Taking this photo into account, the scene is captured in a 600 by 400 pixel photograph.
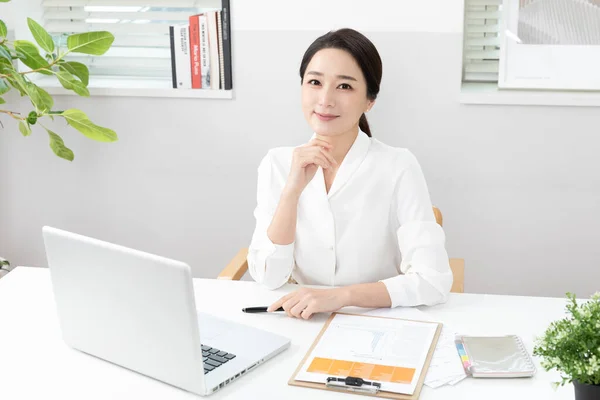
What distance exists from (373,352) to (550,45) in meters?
1.82

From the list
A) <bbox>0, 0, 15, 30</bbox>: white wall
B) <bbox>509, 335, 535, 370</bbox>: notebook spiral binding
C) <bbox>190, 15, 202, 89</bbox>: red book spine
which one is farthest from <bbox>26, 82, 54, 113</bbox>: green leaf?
<bbox>509, 335, 535, 370</bbox>: notebook spiral binding

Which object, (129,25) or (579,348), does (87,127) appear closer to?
(129,25)

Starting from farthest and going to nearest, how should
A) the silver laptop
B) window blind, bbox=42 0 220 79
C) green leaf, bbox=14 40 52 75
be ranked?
window blind, bbox=42 0 220 79 → green leaf, bbox=14 40 52 75 → the silver laptop

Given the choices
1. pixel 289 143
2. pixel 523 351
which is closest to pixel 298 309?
pixel 523 351

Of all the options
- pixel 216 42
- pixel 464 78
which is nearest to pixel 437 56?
pixel 464 78

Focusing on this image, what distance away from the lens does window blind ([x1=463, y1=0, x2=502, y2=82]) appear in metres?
3.11

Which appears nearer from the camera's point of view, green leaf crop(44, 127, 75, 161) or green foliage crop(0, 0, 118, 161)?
green foliage crop(0, 0, 118, 161)

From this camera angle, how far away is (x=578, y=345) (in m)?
1.20

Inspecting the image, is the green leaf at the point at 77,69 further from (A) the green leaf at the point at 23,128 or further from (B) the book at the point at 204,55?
(B) the book at the point at 204,55

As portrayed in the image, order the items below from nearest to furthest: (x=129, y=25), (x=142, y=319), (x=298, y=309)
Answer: (x=142, y=319), (x=298, y=309), (x=129, y=25)

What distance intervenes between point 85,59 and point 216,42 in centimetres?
77

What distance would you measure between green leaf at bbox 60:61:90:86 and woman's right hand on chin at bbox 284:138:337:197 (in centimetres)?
135

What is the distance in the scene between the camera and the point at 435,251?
1.98m

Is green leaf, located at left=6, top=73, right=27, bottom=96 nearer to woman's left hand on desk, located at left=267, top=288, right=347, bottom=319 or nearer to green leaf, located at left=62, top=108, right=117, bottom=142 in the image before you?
green leaf, located at left=62, top=108, right=117, bottom=142
